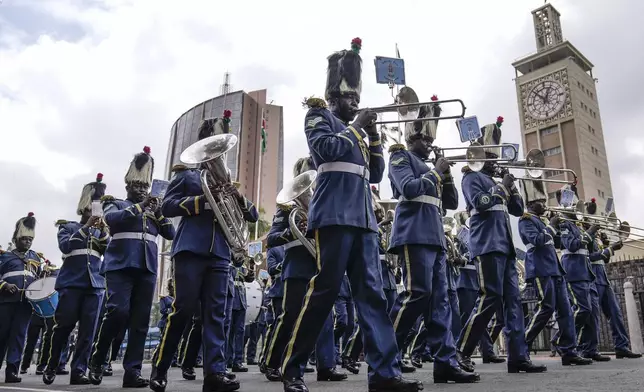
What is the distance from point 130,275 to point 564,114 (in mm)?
69288

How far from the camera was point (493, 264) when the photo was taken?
19.8 ft

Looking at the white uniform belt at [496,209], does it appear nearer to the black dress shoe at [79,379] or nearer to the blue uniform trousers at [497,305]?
the blue uniform trousers at [497,305]

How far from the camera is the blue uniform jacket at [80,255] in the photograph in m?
7.28

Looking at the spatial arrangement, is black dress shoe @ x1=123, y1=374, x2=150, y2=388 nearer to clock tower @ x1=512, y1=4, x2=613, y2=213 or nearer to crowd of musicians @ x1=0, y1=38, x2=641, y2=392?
crowd of musicians @ x1=0, y1=38, x2=641, y2=392

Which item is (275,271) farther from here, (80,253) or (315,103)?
(315,103)

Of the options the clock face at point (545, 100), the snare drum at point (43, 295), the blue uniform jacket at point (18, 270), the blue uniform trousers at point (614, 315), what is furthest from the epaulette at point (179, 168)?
the clock face at point (545, 100)

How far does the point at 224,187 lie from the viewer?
17.2 ft

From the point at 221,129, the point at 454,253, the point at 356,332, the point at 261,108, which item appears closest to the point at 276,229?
the point at 221,129

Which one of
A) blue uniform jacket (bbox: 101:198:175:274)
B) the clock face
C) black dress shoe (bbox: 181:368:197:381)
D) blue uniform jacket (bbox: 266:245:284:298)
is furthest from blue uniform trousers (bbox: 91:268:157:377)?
the clock face

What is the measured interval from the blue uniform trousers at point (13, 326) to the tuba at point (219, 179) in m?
4.56

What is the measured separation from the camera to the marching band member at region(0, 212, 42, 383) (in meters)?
7.87

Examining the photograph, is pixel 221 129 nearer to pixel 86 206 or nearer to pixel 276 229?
pixel 276 229

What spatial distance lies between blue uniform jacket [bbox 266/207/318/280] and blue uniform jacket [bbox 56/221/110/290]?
241 cm

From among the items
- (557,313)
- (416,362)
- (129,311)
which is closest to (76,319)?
(129,311)
